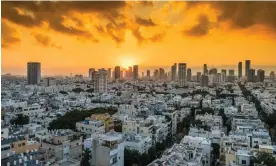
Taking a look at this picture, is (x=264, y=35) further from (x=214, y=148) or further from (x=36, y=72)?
(x=36, y=72)

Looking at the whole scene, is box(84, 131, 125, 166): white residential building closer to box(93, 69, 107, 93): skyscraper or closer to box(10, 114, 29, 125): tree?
box(10, 114, 29, 125): tree

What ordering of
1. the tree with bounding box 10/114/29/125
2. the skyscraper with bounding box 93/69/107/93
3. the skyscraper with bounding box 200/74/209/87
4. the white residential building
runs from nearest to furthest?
the white residential building
the tree with bounding box 10/114/29/125
the skyscraper with bounding box 93/69/107/93
the skyscraper with bounding box 200/74/209/87

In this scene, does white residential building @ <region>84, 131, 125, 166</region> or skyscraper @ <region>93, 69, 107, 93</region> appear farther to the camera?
skyscraper @ <region>93, 69, 107, 93</region>

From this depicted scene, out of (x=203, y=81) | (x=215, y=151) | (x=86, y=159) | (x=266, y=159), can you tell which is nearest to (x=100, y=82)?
(x=203, y=81)

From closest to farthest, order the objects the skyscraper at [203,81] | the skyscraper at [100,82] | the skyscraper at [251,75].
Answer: the skyscraper at [251,75]
the skyscraper at [100,82]
the skyscraper at [203,81]

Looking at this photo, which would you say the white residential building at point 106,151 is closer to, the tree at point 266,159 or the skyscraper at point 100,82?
the tree at point 266,159

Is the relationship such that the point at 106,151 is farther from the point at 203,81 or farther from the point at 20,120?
the point at 203,81

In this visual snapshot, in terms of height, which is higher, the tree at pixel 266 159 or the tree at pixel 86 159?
the tree at pixel 266 159

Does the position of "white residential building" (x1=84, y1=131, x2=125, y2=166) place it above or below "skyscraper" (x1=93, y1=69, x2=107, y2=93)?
below

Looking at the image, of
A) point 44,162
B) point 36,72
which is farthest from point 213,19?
point 36,72

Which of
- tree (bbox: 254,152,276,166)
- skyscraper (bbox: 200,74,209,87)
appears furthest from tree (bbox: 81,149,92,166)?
skyscraper (bbox: 200,74,209,87)

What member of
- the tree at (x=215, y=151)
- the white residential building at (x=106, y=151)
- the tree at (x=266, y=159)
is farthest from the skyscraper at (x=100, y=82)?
the tree at (x=266, y=159)
